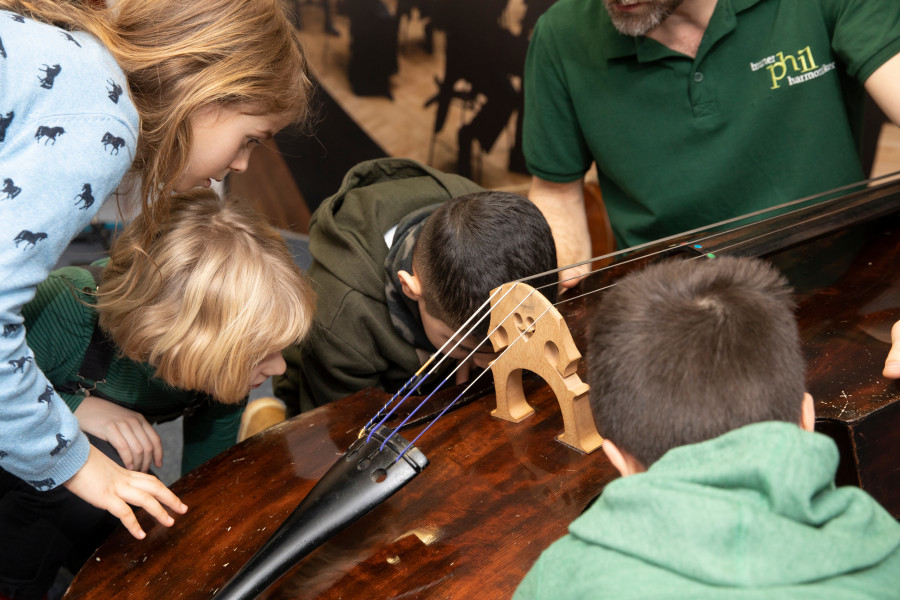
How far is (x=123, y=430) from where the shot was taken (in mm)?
1355

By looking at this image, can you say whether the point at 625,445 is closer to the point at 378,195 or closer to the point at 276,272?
the point at 276,272

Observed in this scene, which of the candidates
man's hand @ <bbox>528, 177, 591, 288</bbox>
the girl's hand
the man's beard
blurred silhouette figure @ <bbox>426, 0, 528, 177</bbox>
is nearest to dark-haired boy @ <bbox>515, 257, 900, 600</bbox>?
the man's beard

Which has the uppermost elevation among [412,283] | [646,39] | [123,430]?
[646,39]

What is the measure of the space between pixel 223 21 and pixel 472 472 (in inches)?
28.8

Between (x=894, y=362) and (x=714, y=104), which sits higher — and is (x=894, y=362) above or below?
below

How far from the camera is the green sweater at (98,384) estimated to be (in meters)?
1.30

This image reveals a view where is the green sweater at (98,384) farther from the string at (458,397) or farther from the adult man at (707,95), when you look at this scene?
the adult man at (707,95)

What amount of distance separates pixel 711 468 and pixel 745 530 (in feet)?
0.17

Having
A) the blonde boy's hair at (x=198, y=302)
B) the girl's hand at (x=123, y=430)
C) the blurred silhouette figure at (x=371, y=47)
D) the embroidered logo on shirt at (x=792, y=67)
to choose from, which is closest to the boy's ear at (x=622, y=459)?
the blonde boy's hair at (x=198, y=302)

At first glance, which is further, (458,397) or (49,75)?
(458,397)

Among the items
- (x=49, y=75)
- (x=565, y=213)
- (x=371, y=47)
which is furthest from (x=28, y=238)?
(x=371, y=47)

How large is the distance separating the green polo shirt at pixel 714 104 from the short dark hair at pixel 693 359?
0.89 meters

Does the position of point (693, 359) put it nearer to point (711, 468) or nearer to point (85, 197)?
point (711, 468)

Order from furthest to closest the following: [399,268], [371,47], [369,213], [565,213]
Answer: [371,47], [565,213], [369,213], [399,268]
